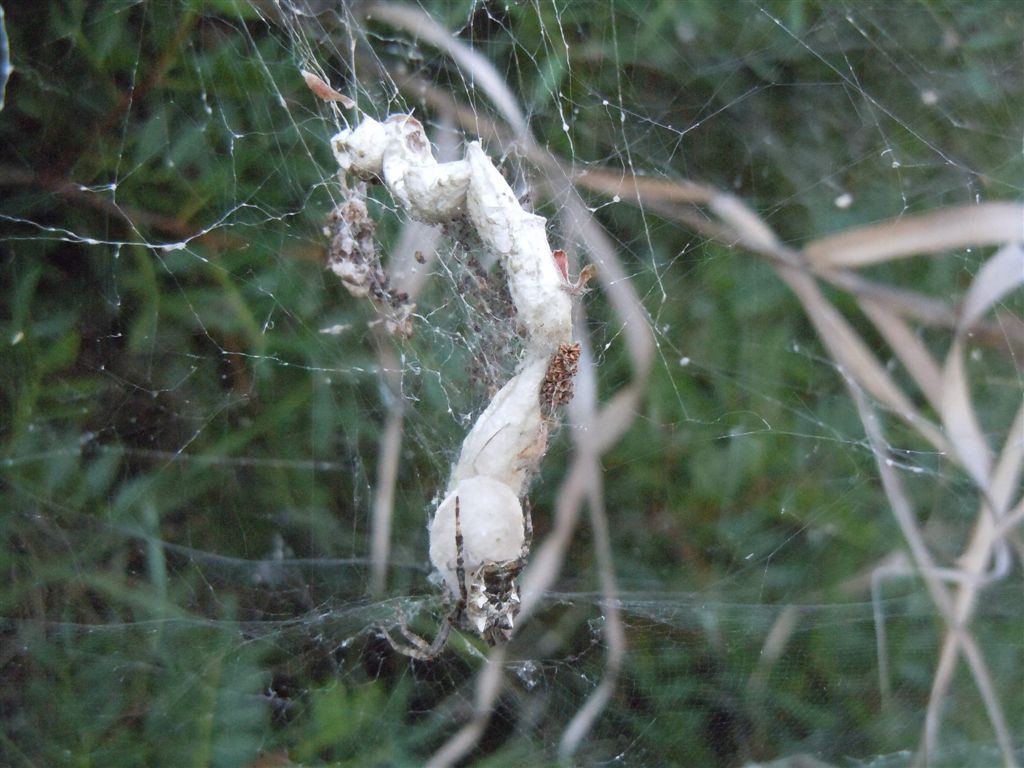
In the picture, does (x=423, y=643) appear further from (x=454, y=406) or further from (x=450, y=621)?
(x=454, y=406)

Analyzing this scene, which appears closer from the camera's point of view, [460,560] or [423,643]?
[460,560]

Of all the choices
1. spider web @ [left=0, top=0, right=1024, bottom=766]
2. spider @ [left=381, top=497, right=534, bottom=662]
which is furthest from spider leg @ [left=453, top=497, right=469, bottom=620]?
spider web @ [left=0, top=0, right=1024, bottom=766]

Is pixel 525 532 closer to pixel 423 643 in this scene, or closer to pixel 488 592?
pixel 488 592

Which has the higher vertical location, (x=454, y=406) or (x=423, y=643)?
(x=454, y=406)

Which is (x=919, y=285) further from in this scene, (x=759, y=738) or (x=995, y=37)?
(x=759, y=738)

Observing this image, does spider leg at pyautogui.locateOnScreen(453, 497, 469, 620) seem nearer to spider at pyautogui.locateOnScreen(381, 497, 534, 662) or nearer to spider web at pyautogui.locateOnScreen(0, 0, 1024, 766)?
spider at pyautogui.locateOnScreen(381, 497, 534, 662)

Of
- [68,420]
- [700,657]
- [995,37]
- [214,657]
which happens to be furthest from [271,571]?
[995,37]

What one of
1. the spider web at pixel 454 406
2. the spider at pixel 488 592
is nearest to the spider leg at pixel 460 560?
the spider at pixel 488 592

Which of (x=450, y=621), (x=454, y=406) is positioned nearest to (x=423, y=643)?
(x=450, y=621)
